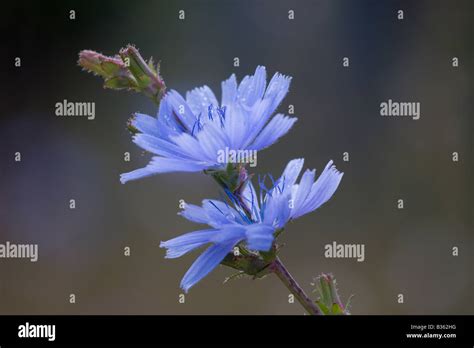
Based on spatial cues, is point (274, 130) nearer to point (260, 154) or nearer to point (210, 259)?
point (210, 259)

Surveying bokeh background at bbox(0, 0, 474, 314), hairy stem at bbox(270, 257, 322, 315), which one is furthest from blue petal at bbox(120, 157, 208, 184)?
bokeh background at bbox(0, 0, 474, 314)

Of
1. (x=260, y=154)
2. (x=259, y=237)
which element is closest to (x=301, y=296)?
(x=259, y=237)

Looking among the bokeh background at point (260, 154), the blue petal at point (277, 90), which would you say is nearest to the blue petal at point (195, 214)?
the blue petal at point (277, 90)

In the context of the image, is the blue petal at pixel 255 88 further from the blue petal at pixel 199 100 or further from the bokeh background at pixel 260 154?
the bokeh background at pixel 260 154

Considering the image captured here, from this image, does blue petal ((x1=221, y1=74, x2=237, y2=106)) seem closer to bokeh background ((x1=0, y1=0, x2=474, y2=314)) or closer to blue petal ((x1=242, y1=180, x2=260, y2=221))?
blue petal ((x1=242, y1=180, x2=260, y2=221))
